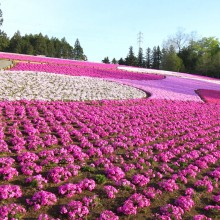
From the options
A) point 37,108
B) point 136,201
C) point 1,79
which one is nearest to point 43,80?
point 1,79

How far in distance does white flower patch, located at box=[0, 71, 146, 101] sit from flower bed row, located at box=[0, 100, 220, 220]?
340 centimetres

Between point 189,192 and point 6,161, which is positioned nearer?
point 189,192

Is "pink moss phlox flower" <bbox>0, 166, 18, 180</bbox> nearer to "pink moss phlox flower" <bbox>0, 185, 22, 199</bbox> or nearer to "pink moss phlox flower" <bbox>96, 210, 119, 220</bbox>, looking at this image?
"pink moss phlox flower" <bbox>0, 185, 22, 199</bbox>

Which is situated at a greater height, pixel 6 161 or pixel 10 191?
pixel 6 161

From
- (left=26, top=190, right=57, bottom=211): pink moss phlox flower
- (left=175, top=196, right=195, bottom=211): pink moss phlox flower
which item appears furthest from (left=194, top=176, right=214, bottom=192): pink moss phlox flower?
(left=26, top=190, right=57, bottom=211): pink moss phlox flower

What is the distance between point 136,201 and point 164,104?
16.0 meters

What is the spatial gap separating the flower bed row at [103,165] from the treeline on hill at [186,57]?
255 feet

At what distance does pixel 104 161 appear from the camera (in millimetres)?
10312

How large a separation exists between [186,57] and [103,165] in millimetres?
99841

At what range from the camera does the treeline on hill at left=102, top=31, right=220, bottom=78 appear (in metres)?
90.8

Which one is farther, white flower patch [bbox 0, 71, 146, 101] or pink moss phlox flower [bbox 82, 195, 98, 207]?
white flower patch [bbox 0, 71, 146, 101]

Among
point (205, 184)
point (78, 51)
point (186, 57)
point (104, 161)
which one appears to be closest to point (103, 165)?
point (104, 161)

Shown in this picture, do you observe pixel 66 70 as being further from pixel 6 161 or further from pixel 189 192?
pixel 189 192

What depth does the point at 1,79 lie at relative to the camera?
25609mm
